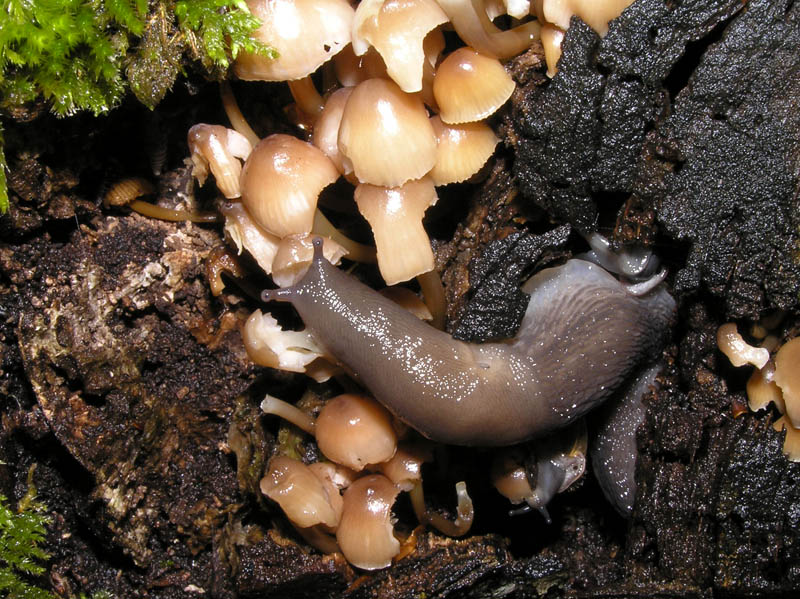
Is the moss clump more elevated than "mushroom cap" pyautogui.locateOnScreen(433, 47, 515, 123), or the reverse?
the moss clump

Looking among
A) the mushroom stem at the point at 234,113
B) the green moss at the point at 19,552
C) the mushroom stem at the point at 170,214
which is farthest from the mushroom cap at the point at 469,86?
the green moss at the point at 19,552

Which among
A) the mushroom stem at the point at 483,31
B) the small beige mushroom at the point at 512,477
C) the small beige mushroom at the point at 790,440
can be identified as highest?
the mushroom stem at the point at 483,31

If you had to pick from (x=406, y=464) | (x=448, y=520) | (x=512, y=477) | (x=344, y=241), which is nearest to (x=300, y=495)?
(x=406, y=464)

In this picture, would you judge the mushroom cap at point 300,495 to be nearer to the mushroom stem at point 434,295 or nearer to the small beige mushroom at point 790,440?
the mushroom stem at point 434,295

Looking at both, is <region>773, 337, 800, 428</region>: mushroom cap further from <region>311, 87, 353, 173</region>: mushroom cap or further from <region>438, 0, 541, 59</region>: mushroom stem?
<region>311, 87, 353, 173</region>: mushroom cap

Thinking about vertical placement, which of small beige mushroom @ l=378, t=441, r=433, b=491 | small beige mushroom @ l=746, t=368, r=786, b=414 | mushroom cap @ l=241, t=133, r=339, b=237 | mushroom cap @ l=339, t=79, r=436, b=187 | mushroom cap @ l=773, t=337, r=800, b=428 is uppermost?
mushroom cap @ l=339, t=79, r=436, b=187

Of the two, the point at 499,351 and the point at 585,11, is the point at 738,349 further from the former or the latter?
the point at 585,11

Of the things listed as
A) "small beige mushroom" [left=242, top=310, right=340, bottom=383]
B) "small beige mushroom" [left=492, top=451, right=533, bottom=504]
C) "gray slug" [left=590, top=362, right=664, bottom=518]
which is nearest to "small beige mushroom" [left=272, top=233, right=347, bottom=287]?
"small beige mushroom" [left=242, top=310, right=340, bottom=383]
